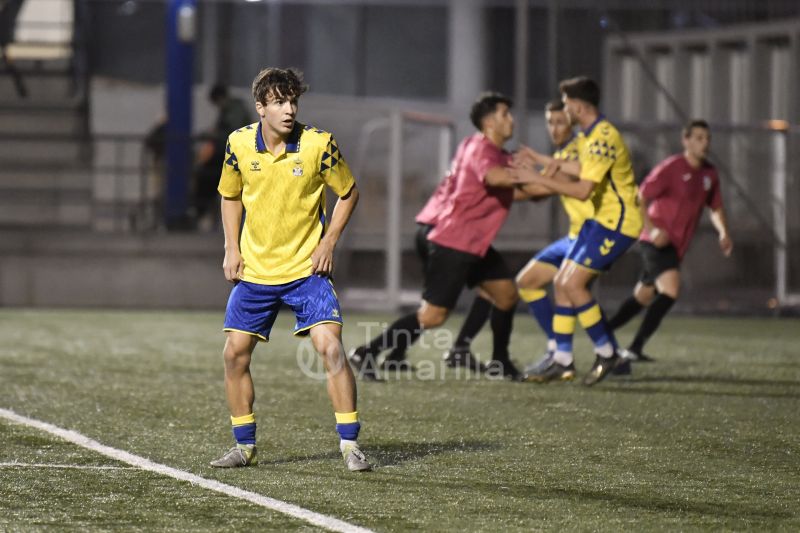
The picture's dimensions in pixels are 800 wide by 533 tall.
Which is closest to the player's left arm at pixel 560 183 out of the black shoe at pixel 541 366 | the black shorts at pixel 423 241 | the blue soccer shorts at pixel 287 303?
the black shorts at pixel 423 241

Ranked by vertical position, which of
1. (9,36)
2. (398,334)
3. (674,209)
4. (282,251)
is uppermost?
(9,36)

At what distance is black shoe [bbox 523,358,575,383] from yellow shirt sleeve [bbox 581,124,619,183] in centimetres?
131

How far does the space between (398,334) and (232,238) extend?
12.0 feet

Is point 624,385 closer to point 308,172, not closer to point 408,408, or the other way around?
point 408,408

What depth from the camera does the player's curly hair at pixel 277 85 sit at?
234 inches

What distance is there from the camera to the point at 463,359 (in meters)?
10.4

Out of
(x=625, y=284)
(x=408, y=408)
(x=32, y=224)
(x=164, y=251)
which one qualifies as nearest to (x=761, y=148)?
(x=625, y=284)

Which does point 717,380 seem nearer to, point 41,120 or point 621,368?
point 621,368

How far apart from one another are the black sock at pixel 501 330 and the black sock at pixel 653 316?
61.2 inches

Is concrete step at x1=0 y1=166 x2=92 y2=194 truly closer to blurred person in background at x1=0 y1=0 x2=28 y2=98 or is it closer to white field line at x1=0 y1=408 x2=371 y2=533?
blurred person in background at x1=0 y1=0 x2=28 y2=98

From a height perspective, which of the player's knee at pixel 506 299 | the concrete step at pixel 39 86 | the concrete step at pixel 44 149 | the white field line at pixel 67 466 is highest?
the concrete step at pixel 39 86

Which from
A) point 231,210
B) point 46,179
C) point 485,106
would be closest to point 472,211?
point 485,106

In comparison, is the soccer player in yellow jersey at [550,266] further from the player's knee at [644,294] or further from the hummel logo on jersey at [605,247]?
the player's knee at [644,294]

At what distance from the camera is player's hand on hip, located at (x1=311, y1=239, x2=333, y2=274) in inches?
239
